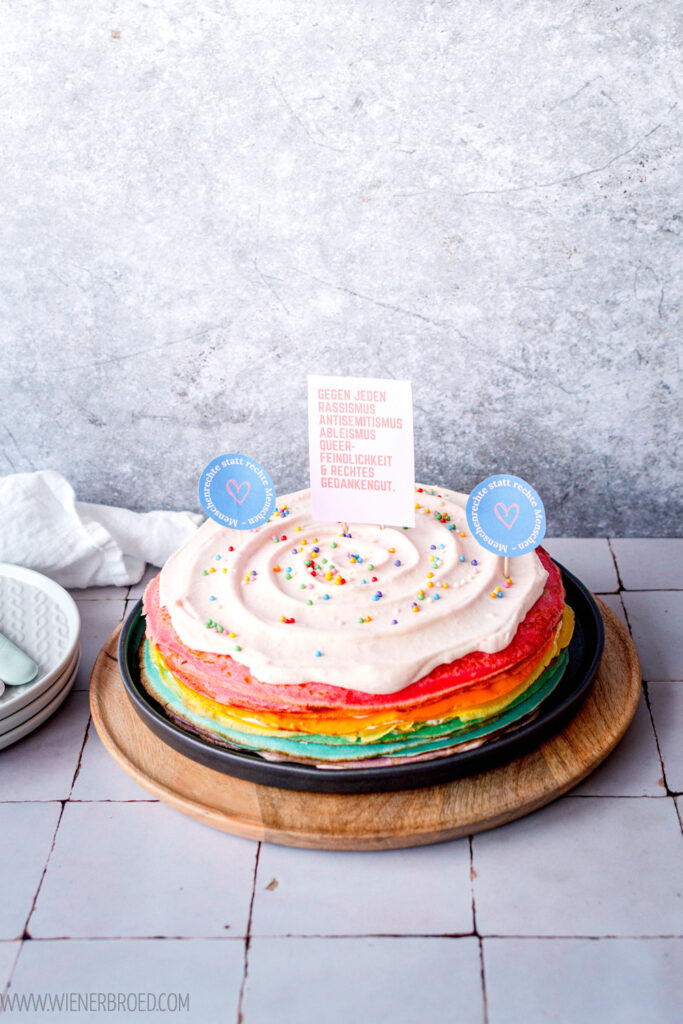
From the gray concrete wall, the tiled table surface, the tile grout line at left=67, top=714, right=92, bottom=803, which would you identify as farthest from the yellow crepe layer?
the gray concrete wall

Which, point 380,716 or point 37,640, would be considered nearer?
point 380,716

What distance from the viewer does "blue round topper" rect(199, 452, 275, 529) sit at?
1.99 meters

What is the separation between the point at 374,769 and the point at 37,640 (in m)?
1.02

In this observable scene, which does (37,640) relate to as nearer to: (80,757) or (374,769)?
(80,757)

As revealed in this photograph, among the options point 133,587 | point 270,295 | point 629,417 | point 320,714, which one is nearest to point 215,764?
point 320,714

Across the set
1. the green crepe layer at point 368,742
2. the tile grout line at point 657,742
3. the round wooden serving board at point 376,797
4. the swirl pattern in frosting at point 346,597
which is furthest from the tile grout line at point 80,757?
the tile grout line at point 657,742

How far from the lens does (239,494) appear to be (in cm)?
201

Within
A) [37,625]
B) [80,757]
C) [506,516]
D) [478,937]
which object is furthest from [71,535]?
[478,937]

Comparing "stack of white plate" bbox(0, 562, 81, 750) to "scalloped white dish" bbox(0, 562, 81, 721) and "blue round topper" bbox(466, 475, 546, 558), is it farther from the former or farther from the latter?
"blue round topper" bbox(466, 475, 546, 558)

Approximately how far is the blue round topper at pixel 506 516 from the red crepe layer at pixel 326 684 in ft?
0.52

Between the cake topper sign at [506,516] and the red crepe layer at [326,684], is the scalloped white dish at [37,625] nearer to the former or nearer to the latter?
the red crepe layer at [326,684]

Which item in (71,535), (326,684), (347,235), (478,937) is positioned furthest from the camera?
(71,535)

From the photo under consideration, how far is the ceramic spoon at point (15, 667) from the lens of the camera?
2.07 meters

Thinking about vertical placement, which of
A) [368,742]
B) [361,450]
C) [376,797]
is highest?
[361,450]
